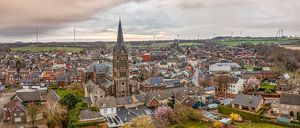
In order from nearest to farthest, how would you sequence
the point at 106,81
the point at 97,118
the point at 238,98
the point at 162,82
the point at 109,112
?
the point at 97,118, the point at 109,112, the point at 238,98, the point at 106,81, the point at 162,82

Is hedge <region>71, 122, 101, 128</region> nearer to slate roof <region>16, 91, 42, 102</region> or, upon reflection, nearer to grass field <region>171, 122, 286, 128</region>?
grass field <region>171, 122, 286, 128</region>

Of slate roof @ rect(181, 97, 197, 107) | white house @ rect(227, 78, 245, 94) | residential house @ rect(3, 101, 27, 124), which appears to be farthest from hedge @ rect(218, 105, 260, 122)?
residential house @ rect(3, 101, 27, 124)

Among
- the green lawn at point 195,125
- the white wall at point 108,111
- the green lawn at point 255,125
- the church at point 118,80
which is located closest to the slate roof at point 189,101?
the green lawn at point 195,125

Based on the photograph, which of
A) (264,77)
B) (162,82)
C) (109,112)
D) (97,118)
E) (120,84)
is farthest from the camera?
(264,77)

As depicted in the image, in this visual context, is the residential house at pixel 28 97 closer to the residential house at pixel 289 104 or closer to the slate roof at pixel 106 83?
the slate roof at pixel 106 83

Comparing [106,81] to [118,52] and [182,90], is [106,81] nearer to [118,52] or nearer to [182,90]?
[118,52]

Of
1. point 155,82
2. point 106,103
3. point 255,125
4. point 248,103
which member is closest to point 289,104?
point 248,103

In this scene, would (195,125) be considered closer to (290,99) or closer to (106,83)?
(290,99)

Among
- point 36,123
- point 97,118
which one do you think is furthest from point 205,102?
point 36,123
